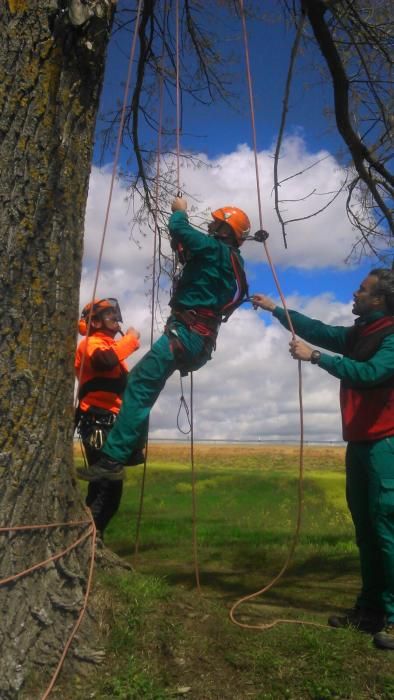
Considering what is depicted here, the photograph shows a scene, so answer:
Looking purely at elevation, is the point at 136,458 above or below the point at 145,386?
below

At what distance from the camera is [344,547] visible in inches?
291

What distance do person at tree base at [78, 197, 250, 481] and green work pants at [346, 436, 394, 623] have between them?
114 cm

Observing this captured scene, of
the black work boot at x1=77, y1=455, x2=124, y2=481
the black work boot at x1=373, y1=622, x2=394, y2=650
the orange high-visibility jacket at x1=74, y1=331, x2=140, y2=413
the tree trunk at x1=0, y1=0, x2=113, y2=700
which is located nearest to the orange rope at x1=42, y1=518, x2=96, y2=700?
the tree trunk at x1=0, y1=0, x2=113, y2=700

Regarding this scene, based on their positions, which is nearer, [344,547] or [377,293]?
[377,293]

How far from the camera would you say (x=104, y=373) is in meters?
5.07

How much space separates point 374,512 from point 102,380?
2.22 meters

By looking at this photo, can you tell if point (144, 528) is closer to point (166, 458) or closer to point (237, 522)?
point (237, 522)

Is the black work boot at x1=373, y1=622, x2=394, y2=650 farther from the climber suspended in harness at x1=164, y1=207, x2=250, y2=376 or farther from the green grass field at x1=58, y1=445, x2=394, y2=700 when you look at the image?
the climber suspended in harness at x1=164, y1=207, x2=250, y2=376

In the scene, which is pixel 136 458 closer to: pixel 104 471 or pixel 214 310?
pixel 104 471

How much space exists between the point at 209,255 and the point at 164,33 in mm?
3266

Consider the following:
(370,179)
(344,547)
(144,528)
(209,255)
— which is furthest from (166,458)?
(209,255)

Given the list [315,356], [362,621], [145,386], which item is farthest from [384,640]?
[145,386]

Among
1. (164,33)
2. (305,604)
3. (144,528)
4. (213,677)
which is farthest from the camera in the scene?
(144,528)

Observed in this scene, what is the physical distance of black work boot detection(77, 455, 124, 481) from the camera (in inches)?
154
